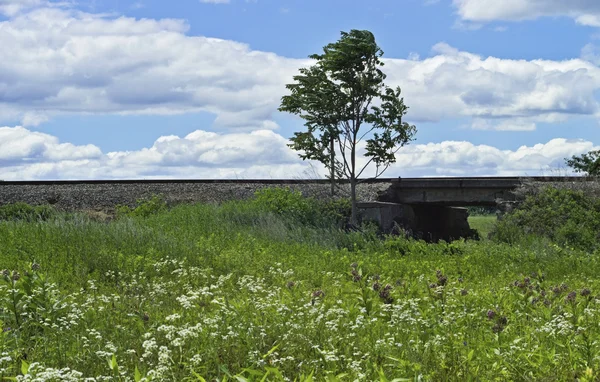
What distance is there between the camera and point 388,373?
16.2 ft

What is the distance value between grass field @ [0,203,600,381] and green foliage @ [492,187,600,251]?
4447 millimetres

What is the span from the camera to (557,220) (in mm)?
18375

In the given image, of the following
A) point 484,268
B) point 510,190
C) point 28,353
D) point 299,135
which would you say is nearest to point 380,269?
point 484,268

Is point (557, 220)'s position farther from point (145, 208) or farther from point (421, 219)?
point (145, 208)

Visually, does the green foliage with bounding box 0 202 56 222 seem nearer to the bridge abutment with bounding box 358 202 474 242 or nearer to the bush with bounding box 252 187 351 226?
the bush with bounding box 252 187 351 226

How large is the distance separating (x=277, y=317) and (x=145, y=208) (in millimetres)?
16242

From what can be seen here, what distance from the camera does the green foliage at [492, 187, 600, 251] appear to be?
1733 centimetres

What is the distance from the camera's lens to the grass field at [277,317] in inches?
194

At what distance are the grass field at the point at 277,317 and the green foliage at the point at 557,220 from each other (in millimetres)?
4447

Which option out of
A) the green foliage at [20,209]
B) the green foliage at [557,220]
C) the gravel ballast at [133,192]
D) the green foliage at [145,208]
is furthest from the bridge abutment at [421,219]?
the green foliage at [20,209]

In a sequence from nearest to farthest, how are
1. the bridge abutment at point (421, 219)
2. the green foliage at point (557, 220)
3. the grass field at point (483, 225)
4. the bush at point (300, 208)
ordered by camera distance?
the green foliage at point (557, 220) < the bush at point (300, 208) < the grass field at point (483, 225) < the bridge abutment at point (421, 219)

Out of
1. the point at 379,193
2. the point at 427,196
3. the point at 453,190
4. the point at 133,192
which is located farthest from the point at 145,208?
the point at 453,190

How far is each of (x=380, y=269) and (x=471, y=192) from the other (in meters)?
12.1

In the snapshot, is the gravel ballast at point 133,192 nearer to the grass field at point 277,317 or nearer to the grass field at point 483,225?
the grass field at point 483,225
